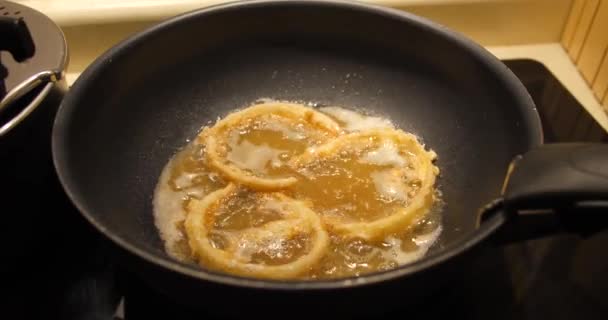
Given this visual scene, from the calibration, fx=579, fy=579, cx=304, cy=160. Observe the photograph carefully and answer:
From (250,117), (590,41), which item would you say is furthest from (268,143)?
(590,41)

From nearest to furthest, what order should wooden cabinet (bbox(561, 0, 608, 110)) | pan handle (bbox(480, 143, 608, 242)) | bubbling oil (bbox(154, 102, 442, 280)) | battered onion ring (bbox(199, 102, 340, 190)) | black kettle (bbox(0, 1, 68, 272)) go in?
1. pan handle (bbox(480, 143, 608, 242))
2. black kettle (bbox(0, 1, 68, 272))
3. bubbling oil (bbox(154, 102, 442, 280))
4. battered onion ring (bbox(199, 102, 340, 190))
5. wooden cabinet (bbox(561, 0, 608, 110))

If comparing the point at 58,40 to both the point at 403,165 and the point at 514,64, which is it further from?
the point at 514,64

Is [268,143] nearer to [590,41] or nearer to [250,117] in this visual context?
[250,117]

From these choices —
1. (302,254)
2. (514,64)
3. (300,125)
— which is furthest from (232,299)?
(514,64)

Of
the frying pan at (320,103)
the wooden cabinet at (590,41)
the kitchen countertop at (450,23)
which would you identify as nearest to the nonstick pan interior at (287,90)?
the frying pan at (320,103)

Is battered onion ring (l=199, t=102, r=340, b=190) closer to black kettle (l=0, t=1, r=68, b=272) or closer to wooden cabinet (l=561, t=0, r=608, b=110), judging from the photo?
black kettle (l=0, t=1, r=68, b=272)

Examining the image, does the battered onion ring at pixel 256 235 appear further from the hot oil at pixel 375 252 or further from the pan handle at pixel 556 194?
the pan handle at pixel 556 194

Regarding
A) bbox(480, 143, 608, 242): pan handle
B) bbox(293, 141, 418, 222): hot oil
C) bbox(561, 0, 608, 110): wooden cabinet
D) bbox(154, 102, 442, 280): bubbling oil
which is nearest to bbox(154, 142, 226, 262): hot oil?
bbox(154, 102, 442, 280): bubbling oil
